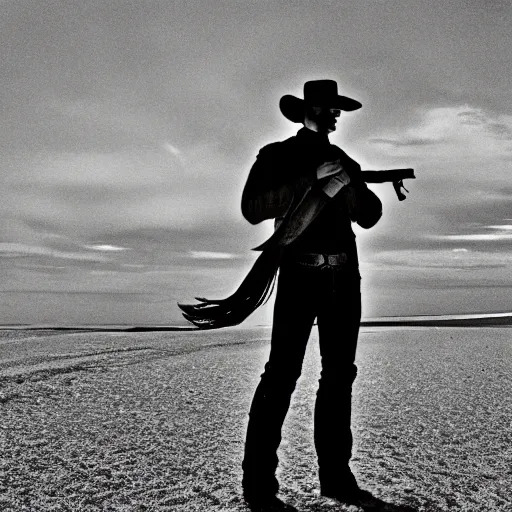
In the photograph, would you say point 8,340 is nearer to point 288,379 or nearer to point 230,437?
point 230,437

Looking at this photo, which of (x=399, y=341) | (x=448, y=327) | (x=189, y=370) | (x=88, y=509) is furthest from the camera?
(x=448, y=327)

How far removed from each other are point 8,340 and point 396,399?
6210 mm

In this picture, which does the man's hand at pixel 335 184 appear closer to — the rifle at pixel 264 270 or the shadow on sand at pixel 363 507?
the rifle at pixel 264 270

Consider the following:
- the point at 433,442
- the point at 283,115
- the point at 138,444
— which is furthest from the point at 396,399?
the point at 283,115

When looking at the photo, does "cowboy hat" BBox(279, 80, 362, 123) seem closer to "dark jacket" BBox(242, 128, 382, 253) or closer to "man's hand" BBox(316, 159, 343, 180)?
"dark jacket" BBox(242, 128, 382, 253)

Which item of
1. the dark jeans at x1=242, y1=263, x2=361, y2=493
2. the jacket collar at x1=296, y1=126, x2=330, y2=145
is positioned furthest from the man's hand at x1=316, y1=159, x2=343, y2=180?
the dark jeans at x1=242, y1=263, x2=361, y2=493

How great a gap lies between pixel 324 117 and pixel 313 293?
914 millimetres

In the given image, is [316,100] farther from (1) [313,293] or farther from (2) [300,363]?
(2) [300,363]

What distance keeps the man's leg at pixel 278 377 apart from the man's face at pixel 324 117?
29.9 inches

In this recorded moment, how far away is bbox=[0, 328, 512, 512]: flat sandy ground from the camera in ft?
10.9

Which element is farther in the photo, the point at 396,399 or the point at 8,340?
the point at 8,340

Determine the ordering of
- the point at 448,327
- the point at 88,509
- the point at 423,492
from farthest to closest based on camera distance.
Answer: the point at 448,327 < the point at 423,492 < the point at 88,509

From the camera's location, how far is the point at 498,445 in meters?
4.12

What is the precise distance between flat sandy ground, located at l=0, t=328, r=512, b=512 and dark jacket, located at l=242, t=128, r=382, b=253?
51.3 inches
